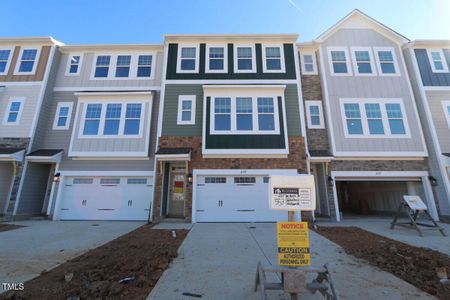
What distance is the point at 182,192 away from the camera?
11.0 m

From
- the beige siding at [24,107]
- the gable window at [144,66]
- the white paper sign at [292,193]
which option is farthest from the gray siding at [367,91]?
the beige siding at [24,107]

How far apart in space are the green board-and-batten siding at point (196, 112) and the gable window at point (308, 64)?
1902 mm

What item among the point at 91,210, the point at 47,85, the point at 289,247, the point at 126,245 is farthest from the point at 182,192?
the point at 47,85

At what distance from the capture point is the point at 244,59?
11.6 meters

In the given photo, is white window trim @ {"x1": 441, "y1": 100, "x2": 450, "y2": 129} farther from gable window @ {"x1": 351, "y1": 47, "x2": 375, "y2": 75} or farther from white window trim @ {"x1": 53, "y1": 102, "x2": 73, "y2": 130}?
white window trim @ {"x1": 53, "y1": 102, "x2": 73, "y2": 130}

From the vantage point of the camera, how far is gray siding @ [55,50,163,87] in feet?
38.9

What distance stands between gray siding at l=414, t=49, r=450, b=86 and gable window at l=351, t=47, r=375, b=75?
2525mm

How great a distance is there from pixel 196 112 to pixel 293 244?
8739mm

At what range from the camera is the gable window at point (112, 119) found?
35.6ft

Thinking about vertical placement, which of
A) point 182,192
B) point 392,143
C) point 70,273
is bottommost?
point 70,273

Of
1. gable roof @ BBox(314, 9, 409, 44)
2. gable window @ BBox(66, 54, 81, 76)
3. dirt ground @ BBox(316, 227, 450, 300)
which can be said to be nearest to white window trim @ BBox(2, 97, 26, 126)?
gable window @ BBox(66, 54, 81, 76)

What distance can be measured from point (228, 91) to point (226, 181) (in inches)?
175

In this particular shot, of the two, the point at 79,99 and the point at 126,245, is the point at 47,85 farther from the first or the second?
the point at 126,245

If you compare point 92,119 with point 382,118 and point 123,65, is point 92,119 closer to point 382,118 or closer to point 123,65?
point 123,65
